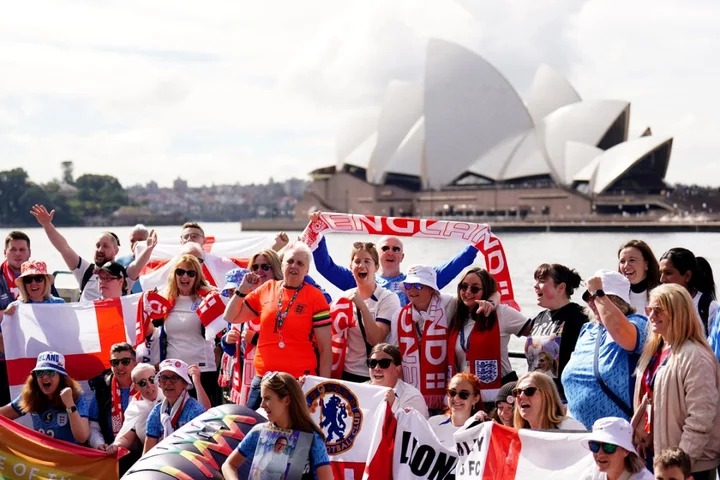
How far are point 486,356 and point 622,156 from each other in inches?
2448

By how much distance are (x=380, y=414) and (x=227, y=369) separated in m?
1.52

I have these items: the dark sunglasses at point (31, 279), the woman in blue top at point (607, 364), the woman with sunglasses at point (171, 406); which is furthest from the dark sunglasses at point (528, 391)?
the dark sunglasses at point (31, 279)

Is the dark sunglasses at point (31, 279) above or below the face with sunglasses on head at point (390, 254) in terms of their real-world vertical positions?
below

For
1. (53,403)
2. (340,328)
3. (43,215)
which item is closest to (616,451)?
(340,328)

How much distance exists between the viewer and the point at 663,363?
4234 millimetres

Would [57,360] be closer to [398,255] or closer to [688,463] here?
[398,255]

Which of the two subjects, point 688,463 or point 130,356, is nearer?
point 688,463

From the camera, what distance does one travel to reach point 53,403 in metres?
5.84

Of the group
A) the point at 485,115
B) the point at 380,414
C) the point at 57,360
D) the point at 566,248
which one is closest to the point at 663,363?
the point at 380,414

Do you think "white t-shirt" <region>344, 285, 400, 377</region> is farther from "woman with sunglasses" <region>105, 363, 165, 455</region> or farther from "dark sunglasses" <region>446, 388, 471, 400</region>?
"woman with sunglasses" <region>105, 363, 165, 455</region>

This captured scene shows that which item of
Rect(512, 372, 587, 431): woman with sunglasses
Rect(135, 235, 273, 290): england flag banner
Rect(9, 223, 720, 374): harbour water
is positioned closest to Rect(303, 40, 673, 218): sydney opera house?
Rect(9, 223, 720, 374): harbour water

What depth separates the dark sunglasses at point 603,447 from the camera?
3.99 meters

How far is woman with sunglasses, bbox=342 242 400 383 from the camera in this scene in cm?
559

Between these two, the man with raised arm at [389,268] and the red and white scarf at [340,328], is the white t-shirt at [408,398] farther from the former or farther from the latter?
the man with raised arm at [389,268]
